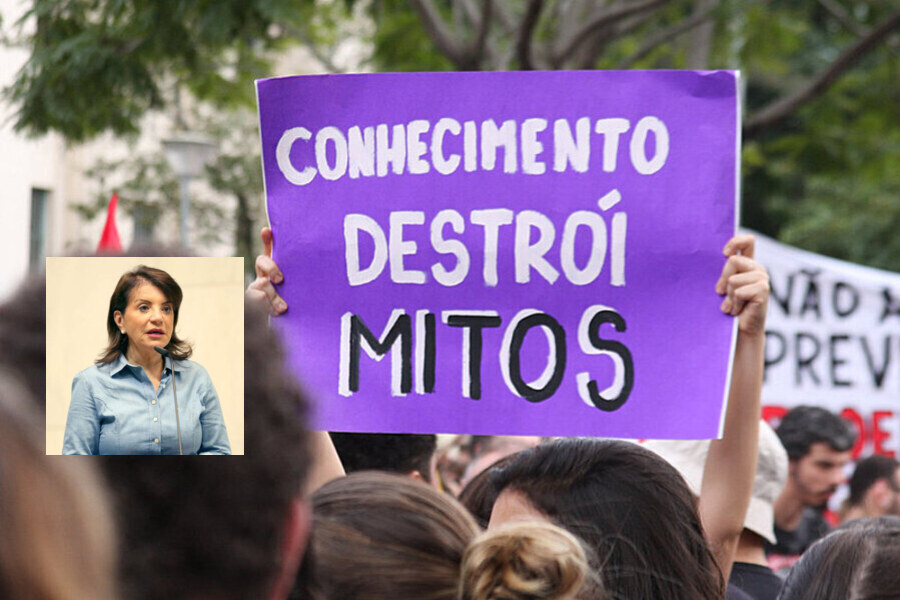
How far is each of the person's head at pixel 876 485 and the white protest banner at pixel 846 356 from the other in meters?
0.43

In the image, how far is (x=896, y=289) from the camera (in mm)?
5895

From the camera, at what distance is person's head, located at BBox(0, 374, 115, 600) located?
82cm

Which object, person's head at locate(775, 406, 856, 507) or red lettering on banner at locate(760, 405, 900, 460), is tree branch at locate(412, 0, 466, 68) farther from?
person's head at locate(775, 406, 856, 507)

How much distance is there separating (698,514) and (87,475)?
1.48 m

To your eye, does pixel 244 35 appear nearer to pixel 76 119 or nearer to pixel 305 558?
pixel 76 119

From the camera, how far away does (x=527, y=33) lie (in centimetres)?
627

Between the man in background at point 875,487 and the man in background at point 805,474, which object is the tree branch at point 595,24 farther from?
the man in background at point 875,487

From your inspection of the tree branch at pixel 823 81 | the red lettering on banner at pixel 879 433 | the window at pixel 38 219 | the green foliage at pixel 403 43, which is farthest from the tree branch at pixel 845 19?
the window at pixel 38 219

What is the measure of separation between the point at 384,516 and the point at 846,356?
4.71m

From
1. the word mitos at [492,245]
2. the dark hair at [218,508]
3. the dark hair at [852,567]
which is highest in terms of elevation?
the word mitos at [492,245]

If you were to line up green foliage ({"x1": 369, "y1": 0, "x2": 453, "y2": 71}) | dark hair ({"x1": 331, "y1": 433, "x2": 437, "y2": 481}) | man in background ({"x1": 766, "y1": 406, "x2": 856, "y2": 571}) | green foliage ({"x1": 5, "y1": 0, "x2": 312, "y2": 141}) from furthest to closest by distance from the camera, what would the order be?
green foliage ({"x1": 369, "y1": 0, "x2": 453, "y2": 71}) < green foliage ({"x1": 5, "y1": 0, "x2": 312, "y2": 141}) < man in background ({"x1": 766, "y1": 406, "x2": 856, "y2": 571}) < dark hair ({"x1": 331, "y1": 433, "x2": 437, "y2": 481})

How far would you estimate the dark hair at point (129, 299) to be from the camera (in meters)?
1.06

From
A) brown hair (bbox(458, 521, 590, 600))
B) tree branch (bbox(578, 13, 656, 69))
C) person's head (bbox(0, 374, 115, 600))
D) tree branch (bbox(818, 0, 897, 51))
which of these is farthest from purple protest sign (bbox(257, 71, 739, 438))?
tree branch (bbox(818, 0, 897, 51))

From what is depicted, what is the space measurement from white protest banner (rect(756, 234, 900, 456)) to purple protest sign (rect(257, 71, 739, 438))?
3.68 meters
